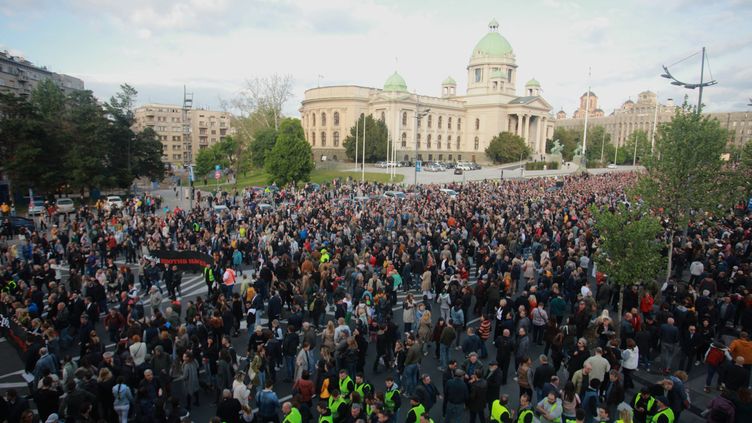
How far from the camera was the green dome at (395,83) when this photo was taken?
305 ft

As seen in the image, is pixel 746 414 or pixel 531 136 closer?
pixel 746 414

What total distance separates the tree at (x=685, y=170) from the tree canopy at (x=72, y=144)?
123 ft

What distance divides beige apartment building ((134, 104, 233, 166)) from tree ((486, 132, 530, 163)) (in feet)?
189

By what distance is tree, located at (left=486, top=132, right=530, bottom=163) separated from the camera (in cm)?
8156

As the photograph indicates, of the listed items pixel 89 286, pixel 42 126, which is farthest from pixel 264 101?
pixel 89 286

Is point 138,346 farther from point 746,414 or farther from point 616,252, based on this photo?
point 616,252

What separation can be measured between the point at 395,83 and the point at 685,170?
83203 millimetres

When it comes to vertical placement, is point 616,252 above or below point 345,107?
below

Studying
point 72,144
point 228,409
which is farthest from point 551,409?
point 72,144

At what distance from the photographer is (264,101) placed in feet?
234

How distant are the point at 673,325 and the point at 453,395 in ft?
18.5

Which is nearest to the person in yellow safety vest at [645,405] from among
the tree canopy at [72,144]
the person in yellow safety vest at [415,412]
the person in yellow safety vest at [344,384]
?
the person in yellow safety vest at [415,412]

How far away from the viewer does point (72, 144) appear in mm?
36875

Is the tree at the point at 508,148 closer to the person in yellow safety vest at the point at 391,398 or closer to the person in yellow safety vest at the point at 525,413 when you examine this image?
the person in yellow safety vest at the point at 525,413
